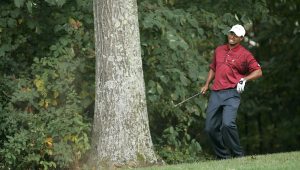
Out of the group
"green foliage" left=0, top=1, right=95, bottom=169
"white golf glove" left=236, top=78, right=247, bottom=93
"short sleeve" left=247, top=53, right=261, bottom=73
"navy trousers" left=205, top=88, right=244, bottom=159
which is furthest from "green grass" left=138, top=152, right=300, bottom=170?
"green foliage" left=0, top=1, right=95, bottom=169

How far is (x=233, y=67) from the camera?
10.2 m

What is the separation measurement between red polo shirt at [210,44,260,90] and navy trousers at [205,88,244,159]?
11cm

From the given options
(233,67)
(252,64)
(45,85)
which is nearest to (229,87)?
(233,67)

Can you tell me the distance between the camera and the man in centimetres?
1010

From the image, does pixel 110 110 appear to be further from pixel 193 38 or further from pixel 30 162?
pixel 193 38

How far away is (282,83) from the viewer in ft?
73.0

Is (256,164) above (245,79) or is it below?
below

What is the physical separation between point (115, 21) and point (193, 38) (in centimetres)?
301

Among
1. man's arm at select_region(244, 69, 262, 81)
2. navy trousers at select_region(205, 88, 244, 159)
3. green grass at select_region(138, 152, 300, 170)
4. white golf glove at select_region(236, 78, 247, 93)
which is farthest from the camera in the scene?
navy trousers at select_region(205, 88, 244, 159)

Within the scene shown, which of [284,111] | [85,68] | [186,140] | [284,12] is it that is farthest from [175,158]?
[284,111]

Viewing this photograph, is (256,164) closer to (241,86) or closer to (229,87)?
(241,86)

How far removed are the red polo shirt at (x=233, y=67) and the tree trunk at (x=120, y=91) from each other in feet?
3.73

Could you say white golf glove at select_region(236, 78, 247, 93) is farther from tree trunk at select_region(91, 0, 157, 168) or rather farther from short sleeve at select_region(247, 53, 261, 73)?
tree trunk at select_region(91, 0, 157, 168)

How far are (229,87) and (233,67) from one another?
29 centimetres
